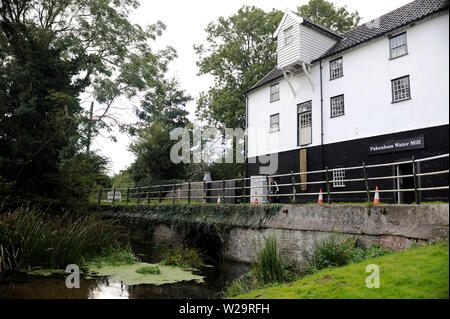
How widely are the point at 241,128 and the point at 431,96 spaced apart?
696 inches

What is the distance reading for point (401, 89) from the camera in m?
13.8

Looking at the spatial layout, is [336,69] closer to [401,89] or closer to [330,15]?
[401,89]

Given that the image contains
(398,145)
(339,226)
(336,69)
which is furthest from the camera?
(336,69)

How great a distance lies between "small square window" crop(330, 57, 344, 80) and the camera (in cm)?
1645

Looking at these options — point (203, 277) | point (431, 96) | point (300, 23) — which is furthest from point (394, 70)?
point (203, 277)

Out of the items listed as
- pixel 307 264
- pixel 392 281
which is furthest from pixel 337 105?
pixel 392 281

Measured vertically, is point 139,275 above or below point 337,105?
below

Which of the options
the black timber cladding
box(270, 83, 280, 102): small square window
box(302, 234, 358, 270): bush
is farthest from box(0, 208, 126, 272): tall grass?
box(270, 83, 280, 102): small square window

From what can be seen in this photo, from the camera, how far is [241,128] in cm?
2902

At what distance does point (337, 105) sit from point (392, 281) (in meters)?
12.6

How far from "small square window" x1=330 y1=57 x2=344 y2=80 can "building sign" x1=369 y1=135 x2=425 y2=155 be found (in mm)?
4303

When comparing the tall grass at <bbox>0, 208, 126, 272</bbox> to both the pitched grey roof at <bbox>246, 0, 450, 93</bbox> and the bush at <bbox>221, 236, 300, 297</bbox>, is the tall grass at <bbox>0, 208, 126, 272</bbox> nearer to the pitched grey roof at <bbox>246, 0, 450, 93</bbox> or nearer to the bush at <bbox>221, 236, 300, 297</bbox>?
the bush at <bbox>221, 236, 300, 297</bbox>

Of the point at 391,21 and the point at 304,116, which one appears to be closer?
the point at 391,21

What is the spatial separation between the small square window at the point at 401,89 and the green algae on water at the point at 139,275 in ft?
35.6
